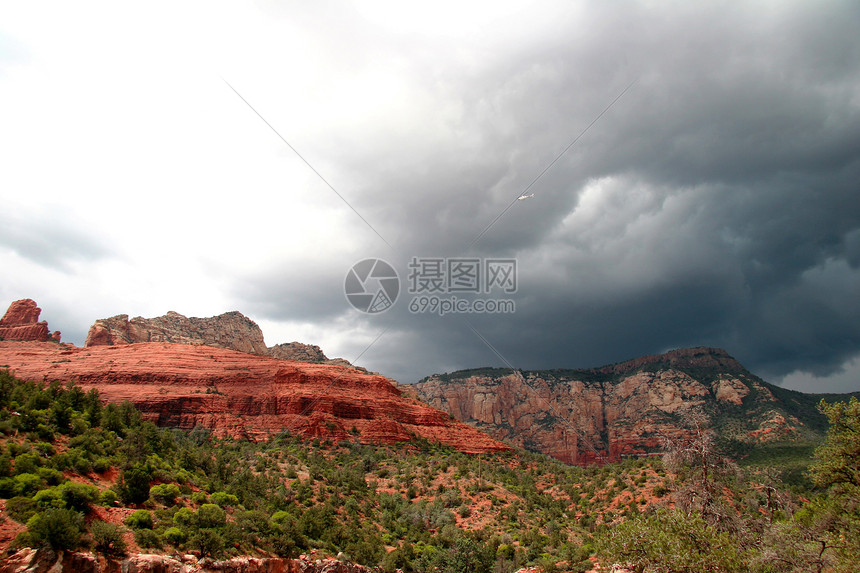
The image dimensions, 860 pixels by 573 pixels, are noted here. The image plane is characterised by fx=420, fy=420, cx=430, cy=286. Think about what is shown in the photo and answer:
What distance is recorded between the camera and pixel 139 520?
17.3 m

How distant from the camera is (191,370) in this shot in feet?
247

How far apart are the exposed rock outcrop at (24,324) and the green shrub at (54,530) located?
103 m

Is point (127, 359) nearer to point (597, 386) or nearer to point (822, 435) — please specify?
point (822, 435)

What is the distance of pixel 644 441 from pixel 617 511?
326 ft

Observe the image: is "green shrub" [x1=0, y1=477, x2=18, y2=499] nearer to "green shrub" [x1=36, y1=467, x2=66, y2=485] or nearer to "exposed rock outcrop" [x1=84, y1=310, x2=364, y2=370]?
"green shrub" [x1=36, y1=467, x2=66, y2=485]

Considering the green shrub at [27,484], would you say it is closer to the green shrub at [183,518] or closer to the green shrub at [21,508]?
the green shrub at [21,508]

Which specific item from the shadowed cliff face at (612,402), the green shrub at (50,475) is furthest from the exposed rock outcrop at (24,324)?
→ the shadowed cliff face at (612,402)

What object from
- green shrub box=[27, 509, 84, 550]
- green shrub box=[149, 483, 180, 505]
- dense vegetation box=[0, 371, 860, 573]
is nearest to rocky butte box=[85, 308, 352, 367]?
dense vegetation box=[0, 371, 860, 573]

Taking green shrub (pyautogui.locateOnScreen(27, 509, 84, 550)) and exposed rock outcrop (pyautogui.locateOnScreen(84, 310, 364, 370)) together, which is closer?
A: green shrub (pyautogui.locateOnScreen(27, 509, 84, 550))

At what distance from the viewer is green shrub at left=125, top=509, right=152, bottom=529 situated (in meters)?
17.1

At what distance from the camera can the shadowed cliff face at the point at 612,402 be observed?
96.9 metres

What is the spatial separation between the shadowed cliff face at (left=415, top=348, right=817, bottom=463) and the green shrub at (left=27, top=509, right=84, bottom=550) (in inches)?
3818

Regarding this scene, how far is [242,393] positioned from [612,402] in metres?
123

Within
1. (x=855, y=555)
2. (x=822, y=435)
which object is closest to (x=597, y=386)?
(x=822, y=435)
